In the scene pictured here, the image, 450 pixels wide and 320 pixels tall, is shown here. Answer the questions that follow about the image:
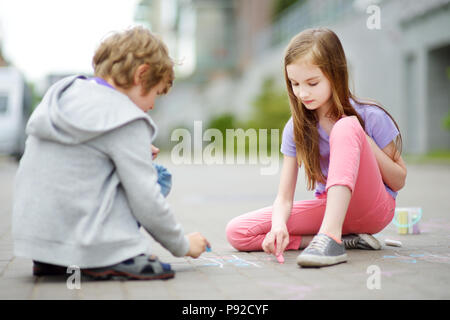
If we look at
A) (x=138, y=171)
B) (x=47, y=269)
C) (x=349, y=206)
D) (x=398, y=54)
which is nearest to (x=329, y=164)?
(x=349, y=206)

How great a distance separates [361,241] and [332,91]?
92cm

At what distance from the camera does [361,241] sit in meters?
3.75

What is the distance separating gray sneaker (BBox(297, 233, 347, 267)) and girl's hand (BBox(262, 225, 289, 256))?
0.77 ft

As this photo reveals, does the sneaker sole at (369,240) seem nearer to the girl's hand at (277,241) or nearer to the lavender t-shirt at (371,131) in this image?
the lavender t-shirt at (371,131)

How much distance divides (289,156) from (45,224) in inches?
59.7

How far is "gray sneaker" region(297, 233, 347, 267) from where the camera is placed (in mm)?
3078

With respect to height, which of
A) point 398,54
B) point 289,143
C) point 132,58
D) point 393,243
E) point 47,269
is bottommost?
point 393,243

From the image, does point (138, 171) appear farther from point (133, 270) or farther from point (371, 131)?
point (371, 131)

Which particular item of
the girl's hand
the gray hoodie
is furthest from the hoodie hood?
the girl's hand

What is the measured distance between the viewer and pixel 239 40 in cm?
3859

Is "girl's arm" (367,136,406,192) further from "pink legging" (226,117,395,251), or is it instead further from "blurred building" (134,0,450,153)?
"blurred building" (134,0,450,153)

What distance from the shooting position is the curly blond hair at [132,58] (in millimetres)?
2855

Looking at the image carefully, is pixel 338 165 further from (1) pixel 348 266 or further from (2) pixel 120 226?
(2) pixel 120 226

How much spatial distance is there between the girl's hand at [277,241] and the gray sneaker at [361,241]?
53cm
